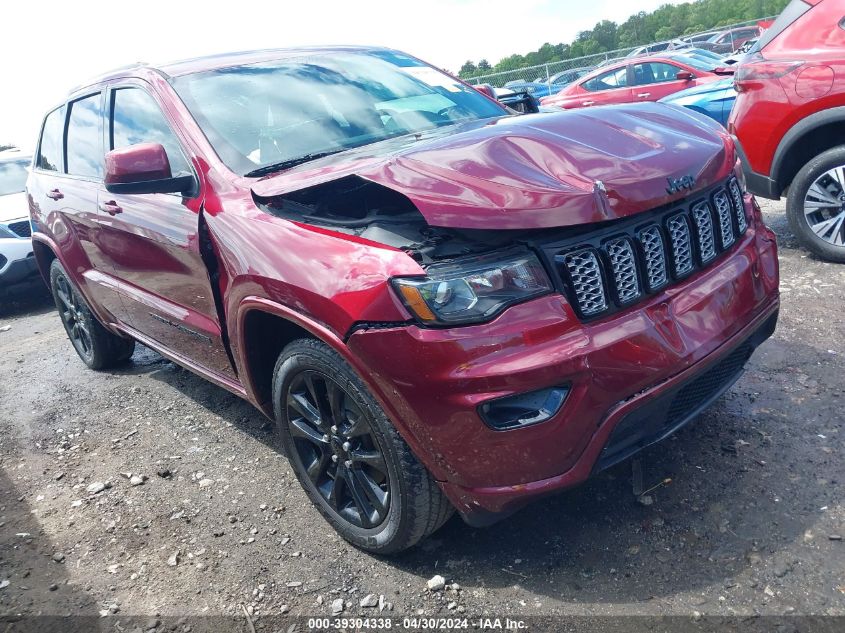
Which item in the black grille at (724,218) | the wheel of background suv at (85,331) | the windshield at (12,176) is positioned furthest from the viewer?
the windshield at (12,176)

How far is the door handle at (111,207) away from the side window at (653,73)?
9.43 m

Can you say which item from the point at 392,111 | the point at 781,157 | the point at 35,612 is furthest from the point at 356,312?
the point at 781,157

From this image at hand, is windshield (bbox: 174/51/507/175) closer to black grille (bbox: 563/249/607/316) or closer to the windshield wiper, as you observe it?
the windshield wiper

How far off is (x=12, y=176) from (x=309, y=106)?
25.4 feet

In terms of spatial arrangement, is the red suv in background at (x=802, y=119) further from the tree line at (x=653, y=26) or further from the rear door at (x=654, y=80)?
the tree line at (x=653, y=26)

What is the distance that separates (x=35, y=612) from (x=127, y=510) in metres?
0.65

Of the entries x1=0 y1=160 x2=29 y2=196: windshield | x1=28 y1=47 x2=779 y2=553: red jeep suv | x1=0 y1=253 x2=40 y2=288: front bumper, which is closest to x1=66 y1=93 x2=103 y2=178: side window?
x1=28 y1=47 x2=779 y2=553: red jeep suv

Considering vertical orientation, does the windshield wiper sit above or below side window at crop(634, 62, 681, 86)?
above

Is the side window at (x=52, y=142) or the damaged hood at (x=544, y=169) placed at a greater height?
the side window at (x=52, y=142)

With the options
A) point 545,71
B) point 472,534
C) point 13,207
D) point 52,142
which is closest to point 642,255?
point 472,534

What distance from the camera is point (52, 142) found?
4.87 m

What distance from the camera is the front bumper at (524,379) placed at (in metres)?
1.99

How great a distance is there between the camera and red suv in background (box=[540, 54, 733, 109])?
1067cm

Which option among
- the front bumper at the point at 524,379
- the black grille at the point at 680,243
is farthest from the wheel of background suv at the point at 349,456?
the black grille at the point at 680,243
